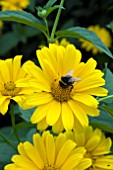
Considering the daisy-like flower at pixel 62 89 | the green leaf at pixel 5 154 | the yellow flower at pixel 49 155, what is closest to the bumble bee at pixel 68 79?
the daisy-like flower at pixel 62 89

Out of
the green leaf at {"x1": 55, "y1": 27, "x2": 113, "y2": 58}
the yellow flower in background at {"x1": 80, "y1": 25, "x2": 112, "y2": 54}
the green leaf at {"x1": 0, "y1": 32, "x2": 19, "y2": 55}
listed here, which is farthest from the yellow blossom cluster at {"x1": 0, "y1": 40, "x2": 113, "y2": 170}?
the yellow flower in background at {"x1": 80, "y1": 25, "x2": 112, "y2": 54}

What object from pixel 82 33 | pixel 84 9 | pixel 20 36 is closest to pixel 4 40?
pixel 20 36

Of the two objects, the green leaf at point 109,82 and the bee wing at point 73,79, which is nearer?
the bee wing at point 73,79

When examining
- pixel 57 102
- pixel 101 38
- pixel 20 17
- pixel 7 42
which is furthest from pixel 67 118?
pixel 101 38

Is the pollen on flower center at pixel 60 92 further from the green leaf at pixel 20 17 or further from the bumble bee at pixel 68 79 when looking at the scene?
the green leaf at pixel 20 17

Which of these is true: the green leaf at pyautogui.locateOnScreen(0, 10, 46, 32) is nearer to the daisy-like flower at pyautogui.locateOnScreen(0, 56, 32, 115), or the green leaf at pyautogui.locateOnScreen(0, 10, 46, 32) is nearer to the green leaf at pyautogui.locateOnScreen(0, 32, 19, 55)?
the daisy-like flower at pyautogui.locateOnScreen(0, 56, 32, 115)

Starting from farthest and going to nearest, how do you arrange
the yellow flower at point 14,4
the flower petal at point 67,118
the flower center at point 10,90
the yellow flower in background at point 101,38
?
the yellow flower in background at point 101,38, the yellow flower at point 14,4, the flower center at point 10,90, the flower petal at point 67,118

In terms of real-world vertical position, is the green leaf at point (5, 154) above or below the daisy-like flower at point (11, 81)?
below

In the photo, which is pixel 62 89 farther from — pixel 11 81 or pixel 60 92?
pixel 11 81
